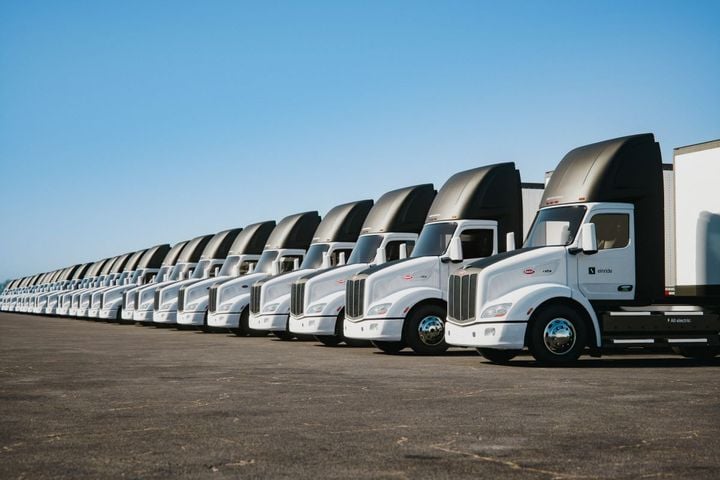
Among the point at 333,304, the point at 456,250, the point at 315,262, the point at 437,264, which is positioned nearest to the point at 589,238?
the point at 456,250

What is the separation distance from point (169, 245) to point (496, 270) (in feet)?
96.6

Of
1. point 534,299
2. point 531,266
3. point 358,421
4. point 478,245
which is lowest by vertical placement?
point 358,421

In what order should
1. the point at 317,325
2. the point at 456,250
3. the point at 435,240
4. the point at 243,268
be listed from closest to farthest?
the point at 456,250
the point at 435,240
the point at 317,325
the point at 243,268

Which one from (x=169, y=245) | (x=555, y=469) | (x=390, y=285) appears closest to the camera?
(x=555, y=469)

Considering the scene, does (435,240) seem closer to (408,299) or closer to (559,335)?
(408,299)

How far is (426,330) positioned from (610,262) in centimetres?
409

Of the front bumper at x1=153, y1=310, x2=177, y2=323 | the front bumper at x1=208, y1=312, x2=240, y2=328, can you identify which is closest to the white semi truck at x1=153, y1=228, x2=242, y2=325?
the front bumper at x1=153, y1=310, x2=177, y2=323

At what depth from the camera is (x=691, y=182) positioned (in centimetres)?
1694

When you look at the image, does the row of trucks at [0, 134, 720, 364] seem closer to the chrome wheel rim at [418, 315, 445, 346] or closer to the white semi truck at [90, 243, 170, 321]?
the chrome wheel rim at [418, 315, 445, 346]

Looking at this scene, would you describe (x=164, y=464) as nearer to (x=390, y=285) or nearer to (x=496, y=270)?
(x=496, y=270)

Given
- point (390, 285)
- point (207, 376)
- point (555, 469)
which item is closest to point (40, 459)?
point (555, 469)

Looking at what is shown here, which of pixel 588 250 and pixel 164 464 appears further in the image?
pixel 588 250

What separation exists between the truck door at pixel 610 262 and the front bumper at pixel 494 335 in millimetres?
1310

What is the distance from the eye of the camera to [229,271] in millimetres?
31406
